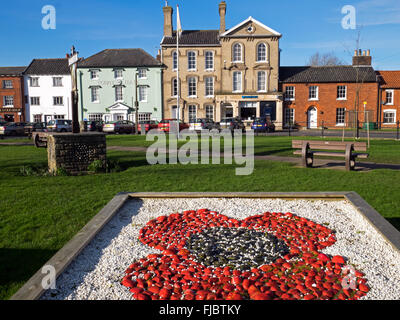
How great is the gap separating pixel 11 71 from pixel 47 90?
22.6ft

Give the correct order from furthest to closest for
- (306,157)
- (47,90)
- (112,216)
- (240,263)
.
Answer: (47,90), (306,157), (112,216), (240,263)

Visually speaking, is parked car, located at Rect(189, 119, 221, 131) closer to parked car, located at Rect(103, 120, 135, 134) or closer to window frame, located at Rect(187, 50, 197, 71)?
parked car, located at Rect(103, 120, 135, 134)

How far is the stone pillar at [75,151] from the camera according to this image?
11.0 meters

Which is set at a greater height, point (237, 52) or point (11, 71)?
point (237, 52)

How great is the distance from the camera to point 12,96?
53.5 meters

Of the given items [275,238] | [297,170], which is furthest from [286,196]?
[297,170]

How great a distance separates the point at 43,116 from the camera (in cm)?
5316

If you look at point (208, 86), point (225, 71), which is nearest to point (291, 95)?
point (225, 71)

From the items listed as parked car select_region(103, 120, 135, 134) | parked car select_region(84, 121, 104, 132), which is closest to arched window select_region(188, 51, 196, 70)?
parked car select_region(103, 120, 135, 134)

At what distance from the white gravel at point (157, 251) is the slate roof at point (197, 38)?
42.9m

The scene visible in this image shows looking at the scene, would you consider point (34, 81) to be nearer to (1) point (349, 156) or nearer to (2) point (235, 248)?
(1) point (349, 156)

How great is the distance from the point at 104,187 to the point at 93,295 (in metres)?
5.72

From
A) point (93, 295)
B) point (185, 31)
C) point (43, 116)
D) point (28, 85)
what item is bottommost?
point (93, 295)

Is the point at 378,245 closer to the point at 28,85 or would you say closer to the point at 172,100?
the point at 172,100
